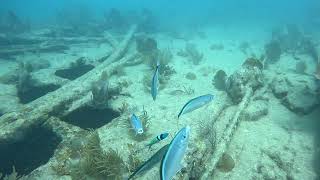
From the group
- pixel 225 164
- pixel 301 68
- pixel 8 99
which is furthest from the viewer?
pixel 301 68

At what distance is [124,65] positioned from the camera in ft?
49.0

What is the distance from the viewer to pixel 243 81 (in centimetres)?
973

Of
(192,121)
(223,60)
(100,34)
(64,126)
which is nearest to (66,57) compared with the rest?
(100,34)

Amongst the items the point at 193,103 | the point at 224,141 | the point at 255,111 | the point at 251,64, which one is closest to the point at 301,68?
the point at 251,64

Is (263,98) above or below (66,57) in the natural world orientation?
above

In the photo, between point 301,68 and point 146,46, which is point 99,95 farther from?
point 301,68

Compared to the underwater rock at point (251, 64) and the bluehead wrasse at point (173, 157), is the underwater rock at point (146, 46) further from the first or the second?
the bluehead wrasse at point (173, 157)

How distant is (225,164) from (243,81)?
3.65 m

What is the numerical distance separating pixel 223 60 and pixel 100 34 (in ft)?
36.7

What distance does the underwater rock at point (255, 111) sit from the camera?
899cm

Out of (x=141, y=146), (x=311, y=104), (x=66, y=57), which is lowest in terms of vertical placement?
(x=66, y=57)

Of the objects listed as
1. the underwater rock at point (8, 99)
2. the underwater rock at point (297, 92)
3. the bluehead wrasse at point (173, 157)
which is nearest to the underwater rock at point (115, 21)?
the underwater rock at point (8, 99)

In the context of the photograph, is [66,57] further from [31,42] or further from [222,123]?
[222,123]

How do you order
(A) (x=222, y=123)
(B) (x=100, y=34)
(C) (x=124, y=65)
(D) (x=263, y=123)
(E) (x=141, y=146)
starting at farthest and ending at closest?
(B) (x=100, y=34), (C) (x=124, y=65), (D) (x=263, y=123), (A) (x=222, y=123), (E) (x=141, y=146)
